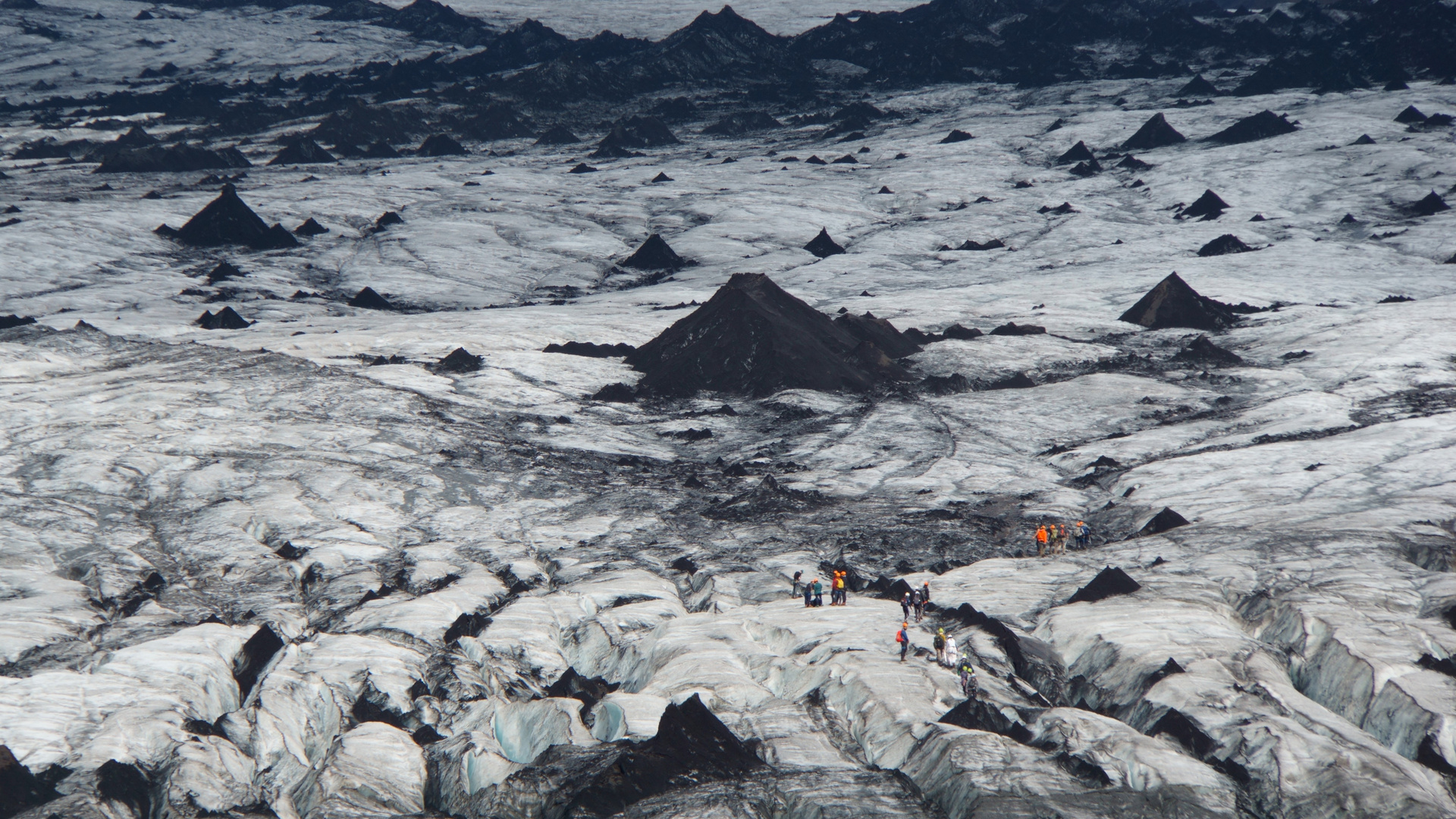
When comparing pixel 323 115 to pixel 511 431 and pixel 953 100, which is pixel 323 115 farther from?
pixel 511 431

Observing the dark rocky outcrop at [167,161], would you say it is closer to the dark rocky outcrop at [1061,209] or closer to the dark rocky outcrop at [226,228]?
the dark rocky outcrop at [226,228]

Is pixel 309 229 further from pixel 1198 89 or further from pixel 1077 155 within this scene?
pixel 1198 89

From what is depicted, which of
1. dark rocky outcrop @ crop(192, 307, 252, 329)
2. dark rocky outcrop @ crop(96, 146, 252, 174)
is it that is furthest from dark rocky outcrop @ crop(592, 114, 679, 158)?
dark rocky outcrop @ crop(192, 307, 252, 329)

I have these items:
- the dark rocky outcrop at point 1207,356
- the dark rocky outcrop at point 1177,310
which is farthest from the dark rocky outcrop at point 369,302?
the dark rocky outcrop at point 1207,356

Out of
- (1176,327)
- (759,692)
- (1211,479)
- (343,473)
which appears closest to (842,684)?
(759,692)

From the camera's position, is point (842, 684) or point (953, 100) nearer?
point (842, 684)

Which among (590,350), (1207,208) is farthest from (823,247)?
(590,350)
